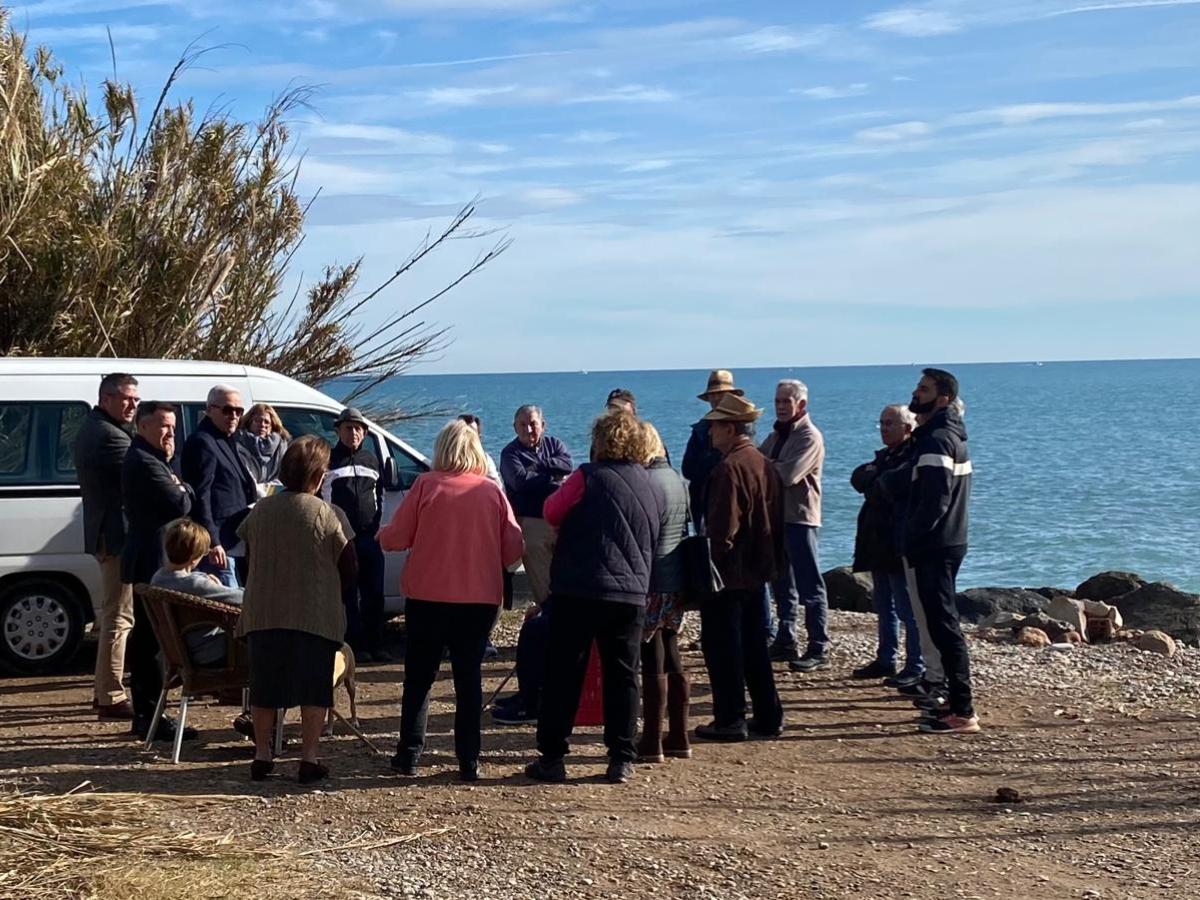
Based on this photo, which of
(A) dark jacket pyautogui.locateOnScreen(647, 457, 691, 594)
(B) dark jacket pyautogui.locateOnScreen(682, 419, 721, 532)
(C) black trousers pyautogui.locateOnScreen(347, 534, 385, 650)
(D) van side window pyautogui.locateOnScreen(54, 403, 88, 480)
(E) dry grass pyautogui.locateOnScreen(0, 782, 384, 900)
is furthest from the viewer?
(C) black trousers pyautogui.locateOnScreen(347, 534, 385, 650)

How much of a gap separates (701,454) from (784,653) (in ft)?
5.07

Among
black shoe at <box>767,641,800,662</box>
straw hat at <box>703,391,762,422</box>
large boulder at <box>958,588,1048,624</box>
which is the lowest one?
large boulder at <box>958,588,1048,624</box>

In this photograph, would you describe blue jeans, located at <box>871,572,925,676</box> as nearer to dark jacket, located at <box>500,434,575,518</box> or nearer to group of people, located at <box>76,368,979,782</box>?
group of people, located at <box>76,368,979,782</box>

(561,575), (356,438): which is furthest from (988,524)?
(561,575)

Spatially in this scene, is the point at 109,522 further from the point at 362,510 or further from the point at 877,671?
the point at 877,671

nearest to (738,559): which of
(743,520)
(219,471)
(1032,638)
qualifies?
(743,520)

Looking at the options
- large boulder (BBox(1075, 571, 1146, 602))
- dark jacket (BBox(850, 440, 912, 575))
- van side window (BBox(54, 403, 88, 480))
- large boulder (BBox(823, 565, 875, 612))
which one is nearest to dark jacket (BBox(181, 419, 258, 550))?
van side window (BBox(54, 403, 88, 480))

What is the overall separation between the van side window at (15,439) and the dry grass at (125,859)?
14.7 feet

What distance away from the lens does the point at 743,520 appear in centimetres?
839

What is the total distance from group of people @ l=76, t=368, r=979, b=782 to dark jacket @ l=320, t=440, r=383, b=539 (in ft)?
1.43

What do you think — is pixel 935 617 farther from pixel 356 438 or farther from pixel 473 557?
pixel 356 438

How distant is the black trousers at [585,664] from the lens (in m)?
7.57

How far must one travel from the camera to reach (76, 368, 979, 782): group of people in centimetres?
754

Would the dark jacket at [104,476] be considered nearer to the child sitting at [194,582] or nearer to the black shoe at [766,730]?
the child sitting at [194,582]
